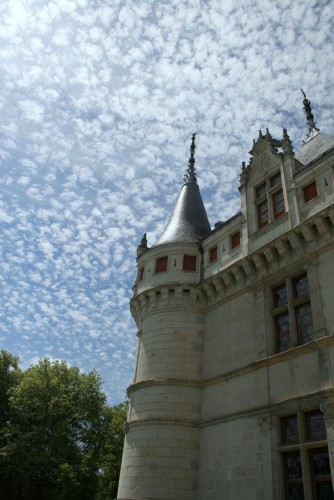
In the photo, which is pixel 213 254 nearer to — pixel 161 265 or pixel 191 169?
pixel 161 265

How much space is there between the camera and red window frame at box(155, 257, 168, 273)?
1908cm

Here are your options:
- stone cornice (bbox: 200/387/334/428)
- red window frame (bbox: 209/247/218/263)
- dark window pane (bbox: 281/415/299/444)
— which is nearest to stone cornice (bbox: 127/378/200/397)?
stone cornice (bbox: 200/387/334/428)

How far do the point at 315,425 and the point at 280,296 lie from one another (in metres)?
4.34

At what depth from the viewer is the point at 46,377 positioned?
92.3ft

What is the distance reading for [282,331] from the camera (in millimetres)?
14016

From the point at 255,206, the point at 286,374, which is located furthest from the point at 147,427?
the point at 255,206

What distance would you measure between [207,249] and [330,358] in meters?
8.06

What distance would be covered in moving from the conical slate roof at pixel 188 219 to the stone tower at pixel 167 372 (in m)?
0.07

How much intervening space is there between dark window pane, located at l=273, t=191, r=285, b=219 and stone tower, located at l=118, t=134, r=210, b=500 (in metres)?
4.18

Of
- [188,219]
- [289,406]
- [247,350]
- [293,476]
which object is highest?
[188,219]

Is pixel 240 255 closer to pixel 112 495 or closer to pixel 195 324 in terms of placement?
pixel 195 324

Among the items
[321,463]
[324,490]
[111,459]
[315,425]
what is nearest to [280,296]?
[315,425]

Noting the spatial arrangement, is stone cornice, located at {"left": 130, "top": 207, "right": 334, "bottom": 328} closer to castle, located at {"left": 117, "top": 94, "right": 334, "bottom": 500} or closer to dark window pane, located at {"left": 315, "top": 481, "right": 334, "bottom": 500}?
castle, located at {"left": 117, "top": 94, "right": 334, "bottom": 500}

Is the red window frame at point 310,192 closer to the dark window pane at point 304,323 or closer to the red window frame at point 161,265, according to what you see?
the dark window pane at point 304,323
